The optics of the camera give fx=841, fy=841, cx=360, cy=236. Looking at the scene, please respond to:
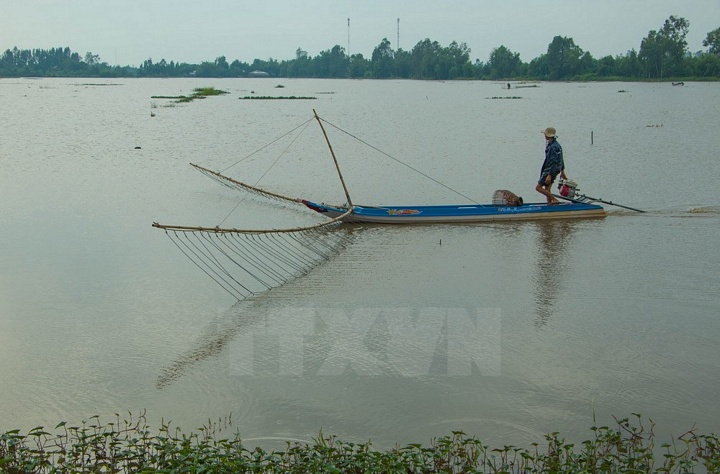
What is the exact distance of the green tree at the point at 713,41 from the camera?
394 ft

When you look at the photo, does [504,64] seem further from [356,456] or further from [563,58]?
[356,456]

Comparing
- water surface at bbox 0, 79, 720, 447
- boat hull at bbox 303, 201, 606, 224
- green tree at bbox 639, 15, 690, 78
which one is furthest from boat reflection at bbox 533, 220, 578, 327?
green tree at bbox 639, 15, 690, 78

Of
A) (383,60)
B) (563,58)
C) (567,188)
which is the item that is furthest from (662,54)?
(567,188)

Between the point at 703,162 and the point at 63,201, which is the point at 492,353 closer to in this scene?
the point at 63,201

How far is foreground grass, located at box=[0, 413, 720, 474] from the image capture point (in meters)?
5.14

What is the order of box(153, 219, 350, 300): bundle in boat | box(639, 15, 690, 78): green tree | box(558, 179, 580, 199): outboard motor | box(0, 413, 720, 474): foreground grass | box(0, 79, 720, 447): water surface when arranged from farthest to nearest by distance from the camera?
box(639, 15, 690, 78): green tree
box(558, 179, 580, 199): outboard motor
box(153, 219, 350, 300): bundle in boat
box(0, 79, 720, 447): water surface
box(0, 413, 720, 474): foreground grass

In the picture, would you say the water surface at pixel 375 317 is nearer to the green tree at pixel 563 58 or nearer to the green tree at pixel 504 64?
the green tree at pixel 563 58

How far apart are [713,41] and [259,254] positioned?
12498 centimetres

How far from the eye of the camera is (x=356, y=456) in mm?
5246

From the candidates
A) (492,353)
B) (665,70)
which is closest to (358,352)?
(492,353)

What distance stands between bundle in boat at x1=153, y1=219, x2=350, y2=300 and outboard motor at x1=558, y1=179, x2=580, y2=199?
152 inches

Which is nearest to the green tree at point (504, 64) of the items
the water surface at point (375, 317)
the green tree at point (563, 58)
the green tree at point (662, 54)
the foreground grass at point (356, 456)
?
the green tree at point (563, 58)

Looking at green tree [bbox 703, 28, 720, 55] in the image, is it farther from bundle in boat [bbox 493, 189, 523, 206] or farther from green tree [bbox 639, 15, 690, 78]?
bundle in boat [bbox 493, 189, 523, 206]

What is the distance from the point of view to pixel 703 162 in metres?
22.5
